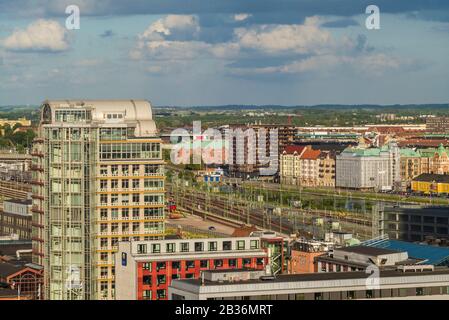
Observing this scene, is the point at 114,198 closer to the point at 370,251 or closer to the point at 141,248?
the point at 141,248

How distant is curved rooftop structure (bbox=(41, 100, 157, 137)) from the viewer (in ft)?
89.0

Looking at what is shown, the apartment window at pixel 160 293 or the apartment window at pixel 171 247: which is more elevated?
the apartment window at pixel 171 247

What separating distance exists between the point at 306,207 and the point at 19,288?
155 feet

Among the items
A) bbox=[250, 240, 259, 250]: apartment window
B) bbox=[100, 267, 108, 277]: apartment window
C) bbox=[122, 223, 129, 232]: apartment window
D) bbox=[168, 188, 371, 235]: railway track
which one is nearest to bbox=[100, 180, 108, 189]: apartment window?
bbox=[122, 223, 129, 232]: apartment window

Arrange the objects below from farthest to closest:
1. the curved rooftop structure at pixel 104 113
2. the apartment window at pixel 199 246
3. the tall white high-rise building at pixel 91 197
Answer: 1. the curved rooftop structure at pixel 104 113
2. the tall white high-rise building at pixel 91 197
3. the apartment window at pixel 199 246

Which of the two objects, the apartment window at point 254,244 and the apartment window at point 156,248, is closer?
the apartment window at point 156,248

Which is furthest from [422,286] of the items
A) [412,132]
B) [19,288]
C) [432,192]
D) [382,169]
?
[412,132]

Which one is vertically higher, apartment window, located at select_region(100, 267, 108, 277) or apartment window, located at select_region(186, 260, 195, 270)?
apartment window, located at select_region(186, 260, 195, 270)

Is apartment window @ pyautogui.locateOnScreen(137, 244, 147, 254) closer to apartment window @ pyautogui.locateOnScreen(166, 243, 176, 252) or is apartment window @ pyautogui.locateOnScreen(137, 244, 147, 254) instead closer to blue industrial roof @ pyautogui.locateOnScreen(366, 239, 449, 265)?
apartment window @ pyautogui.locateOnScreen(166, 243, 176, 252)

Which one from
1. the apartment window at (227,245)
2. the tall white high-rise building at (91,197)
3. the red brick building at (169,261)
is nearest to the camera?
the red brick building at (169,261)

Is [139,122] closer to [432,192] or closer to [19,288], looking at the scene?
[19,288]

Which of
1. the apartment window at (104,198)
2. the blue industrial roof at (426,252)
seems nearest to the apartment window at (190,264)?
the apartment window at (104,198)

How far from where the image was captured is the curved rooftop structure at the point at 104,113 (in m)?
27.1

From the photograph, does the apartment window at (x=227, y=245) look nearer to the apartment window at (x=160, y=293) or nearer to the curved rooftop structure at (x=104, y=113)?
→ the apartment window at (x=160, y=293)
